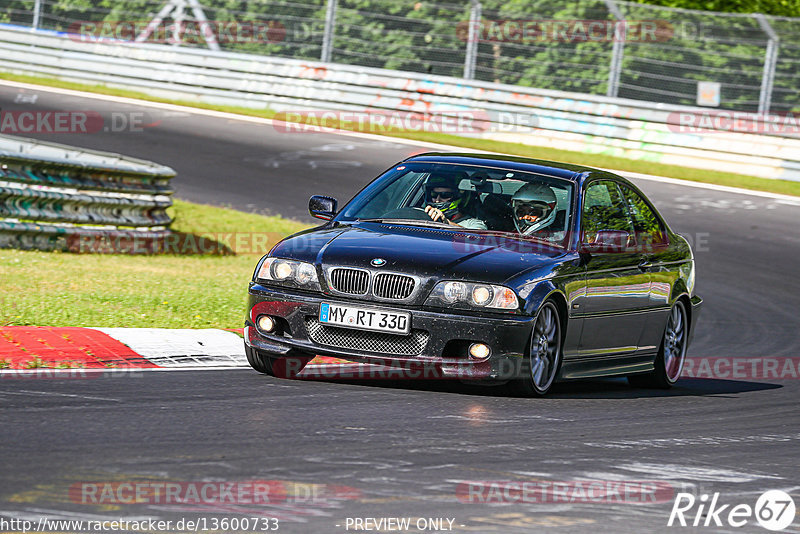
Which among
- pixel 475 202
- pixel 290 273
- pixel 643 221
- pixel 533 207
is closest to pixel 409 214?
pixel 475 202

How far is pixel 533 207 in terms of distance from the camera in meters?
9.10

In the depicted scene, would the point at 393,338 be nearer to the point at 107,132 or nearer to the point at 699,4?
the point at 107,132

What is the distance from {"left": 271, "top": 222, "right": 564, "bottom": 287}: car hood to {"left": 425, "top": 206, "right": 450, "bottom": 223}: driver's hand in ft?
0.80

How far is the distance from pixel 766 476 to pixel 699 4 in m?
22.9

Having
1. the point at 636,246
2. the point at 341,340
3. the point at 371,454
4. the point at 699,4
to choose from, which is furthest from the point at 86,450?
the point at 699,4

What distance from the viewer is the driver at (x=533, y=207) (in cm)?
900

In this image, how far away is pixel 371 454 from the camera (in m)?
6.23

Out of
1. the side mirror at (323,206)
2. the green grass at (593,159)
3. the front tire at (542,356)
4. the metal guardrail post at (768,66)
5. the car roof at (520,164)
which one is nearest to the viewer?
the front tire at (542,356)

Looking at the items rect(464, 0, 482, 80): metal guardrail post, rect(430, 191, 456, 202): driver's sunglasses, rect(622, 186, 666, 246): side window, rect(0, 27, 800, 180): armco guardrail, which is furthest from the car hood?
rect(464, 0, 482, 80): metal guardrail post

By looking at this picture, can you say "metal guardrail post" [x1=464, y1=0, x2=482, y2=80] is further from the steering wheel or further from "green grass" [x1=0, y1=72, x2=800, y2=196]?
the steering wheel

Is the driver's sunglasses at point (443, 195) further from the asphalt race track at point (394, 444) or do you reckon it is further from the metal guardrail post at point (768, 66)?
the metal guardrail post at point (768, 66)

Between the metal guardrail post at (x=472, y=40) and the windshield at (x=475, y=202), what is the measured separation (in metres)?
15.3

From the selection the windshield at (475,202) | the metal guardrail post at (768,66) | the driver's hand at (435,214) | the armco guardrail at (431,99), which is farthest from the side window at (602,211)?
the metal guardrail post at (768,66)

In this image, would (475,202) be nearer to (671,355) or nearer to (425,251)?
(425,251)
